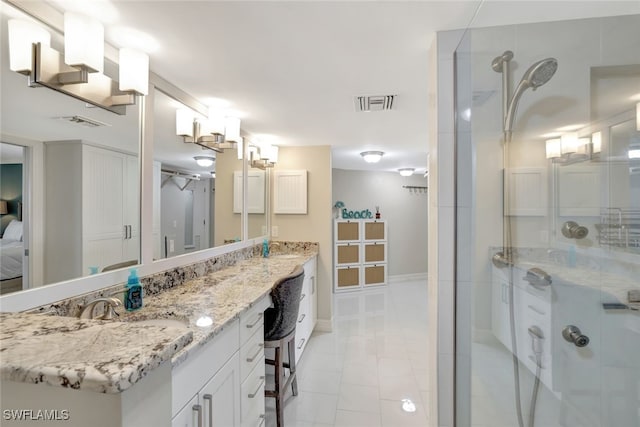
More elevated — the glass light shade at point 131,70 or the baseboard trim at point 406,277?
the glass light shade at point 131,70

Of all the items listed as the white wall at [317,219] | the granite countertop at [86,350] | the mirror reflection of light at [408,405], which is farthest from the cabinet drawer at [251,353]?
the white wall at [317,219]

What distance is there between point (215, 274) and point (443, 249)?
1.60m

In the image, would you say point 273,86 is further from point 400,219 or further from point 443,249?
point 400,219

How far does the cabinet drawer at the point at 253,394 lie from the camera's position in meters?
1.36

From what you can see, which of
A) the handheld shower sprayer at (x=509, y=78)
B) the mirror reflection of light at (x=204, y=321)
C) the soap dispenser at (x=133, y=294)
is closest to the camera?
the mirror reflection of light at (x=204, y=321)

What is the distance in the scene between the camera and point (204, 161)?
2252 millimetres

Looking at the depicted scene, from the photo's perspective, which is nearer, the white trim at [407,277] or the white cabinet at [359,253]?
the white cabinet at [359,253]

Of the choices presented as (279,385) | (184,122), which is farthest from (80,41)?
(279,385)

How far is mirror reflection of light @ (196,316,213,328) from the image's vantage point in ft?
3.67

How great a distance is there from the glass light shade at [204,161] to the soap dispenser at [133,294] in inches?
40.8

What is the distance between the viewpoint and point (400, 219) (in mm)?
6059

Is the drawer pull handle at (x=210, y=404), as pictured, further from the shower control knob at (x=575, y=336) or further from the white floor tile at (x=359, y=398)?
the shower control knob at (x=575, y=336)

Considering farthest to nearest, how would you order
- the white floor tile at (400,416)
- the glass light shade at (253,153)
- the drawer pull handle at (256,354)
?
the glass light shade at (253,153)
the white floor tile at (400,416)
the drawer pull handle at (256,354)

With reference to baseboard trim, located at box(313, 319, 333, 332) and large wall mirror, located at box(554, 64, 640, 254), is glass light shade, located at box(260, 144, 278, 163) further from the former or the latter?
large wall mirror, located at box(554, 64, 640, 254)
